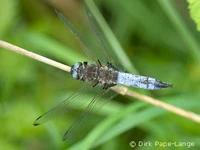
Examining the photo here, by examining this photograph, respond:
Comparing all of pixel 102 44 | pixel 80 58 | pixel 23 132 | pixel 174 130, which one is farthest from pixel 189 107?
pixel 23 132

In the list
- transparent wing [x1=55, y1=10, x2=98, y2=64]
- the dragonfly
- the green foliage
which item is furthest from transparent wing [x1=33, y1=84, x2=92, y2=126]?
the green foliage

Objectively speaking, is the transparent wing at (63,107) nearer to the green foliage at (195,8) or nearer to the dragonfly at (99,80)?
the dragonfly at (99,80)

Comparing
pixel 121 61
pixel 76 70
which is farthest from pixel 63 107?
pixel 121 61

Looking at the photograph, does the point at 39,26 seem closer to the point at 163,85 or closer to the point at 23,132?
the point at 23,132

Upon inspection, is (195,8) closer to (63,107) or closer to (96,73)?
(96,73)

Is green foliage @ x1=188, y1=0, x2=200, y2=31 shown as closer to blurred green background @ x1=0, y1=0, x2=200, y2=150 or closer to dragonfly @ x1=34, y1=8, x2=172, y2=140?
dragonfly @ x1=34, y1=8, x2=172, y2=140

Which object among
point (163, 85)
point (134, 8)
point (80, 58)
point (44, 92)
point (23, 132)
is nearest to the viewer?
point (163, 85)

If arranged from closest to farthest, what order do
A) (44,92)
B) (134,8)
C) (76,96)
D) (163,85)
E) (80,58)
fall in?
Result: (163,85)
(76,96)
(80,58)
(44,92)
(134,8)
